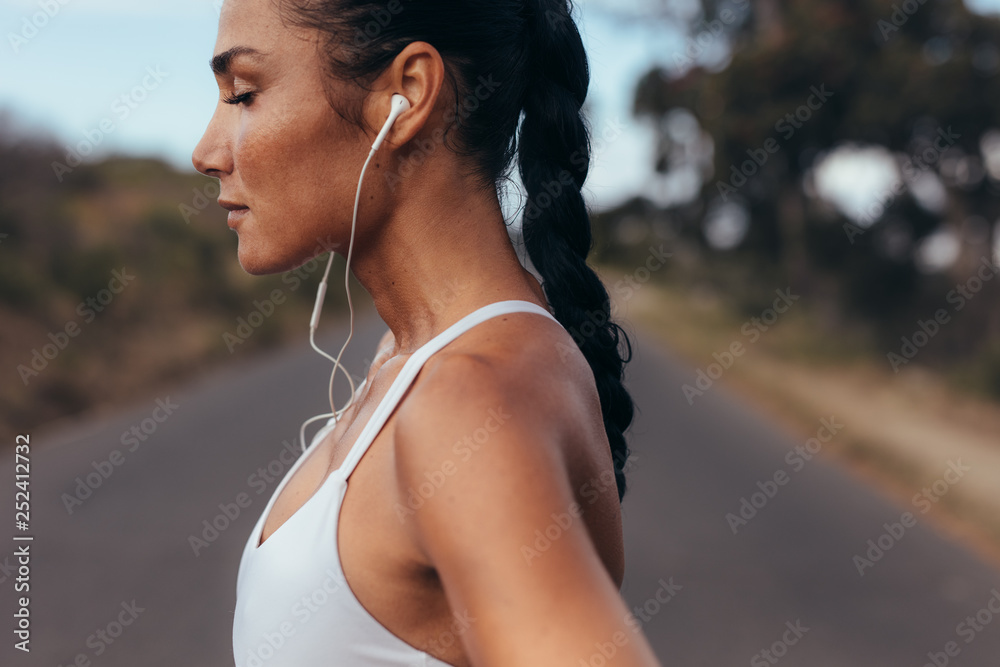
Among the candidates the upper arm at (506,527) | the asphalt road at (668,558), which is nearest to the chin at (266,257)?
the upper arm at (506,527)

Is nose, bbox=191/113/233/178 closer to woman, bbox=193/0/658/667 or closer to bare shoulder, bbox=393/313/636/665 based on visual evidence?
woman, bbox=193/0/658/667

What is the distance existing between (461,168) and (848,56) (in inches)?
498

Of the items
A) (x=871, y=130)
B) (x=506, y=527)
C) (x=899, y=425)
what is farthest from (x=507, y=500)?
(x=871, y=130)

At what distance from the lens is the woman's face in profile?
3.62 feet

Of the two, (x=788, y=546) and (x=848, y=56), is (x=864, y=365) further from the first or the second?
(x=788, y=546)

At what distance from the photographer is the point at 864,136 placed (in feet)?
40.3

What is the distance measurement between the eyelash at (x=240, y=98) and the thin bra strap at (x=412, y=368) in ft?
1.27

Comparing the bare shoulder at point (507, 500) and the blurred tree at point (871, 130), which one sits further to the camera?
the blurred tree at point (871, 130)

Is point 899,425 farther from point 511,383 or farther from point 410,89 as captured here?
point 511,383

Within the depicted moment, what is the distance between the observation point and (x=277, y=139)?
44.1 inches

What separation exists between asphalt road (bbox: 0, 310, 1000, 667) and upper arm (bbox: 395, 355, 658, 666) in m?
3.63

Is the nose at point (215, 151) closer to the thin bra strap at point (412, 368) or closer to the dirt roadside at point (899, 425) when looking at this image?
the thin bra strap at point (412, 368)

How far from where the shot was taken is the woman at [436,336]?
30.3 inches

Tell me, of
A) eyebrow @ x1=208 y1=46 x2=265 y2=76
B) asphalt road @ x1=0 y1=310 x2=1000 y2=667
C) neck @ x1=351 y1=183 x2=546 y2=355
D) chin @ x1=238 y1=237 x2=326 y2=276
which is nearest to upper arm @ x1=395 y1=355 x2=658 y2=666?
neck @ x1=351 y1=183 x2=546 y2=355
